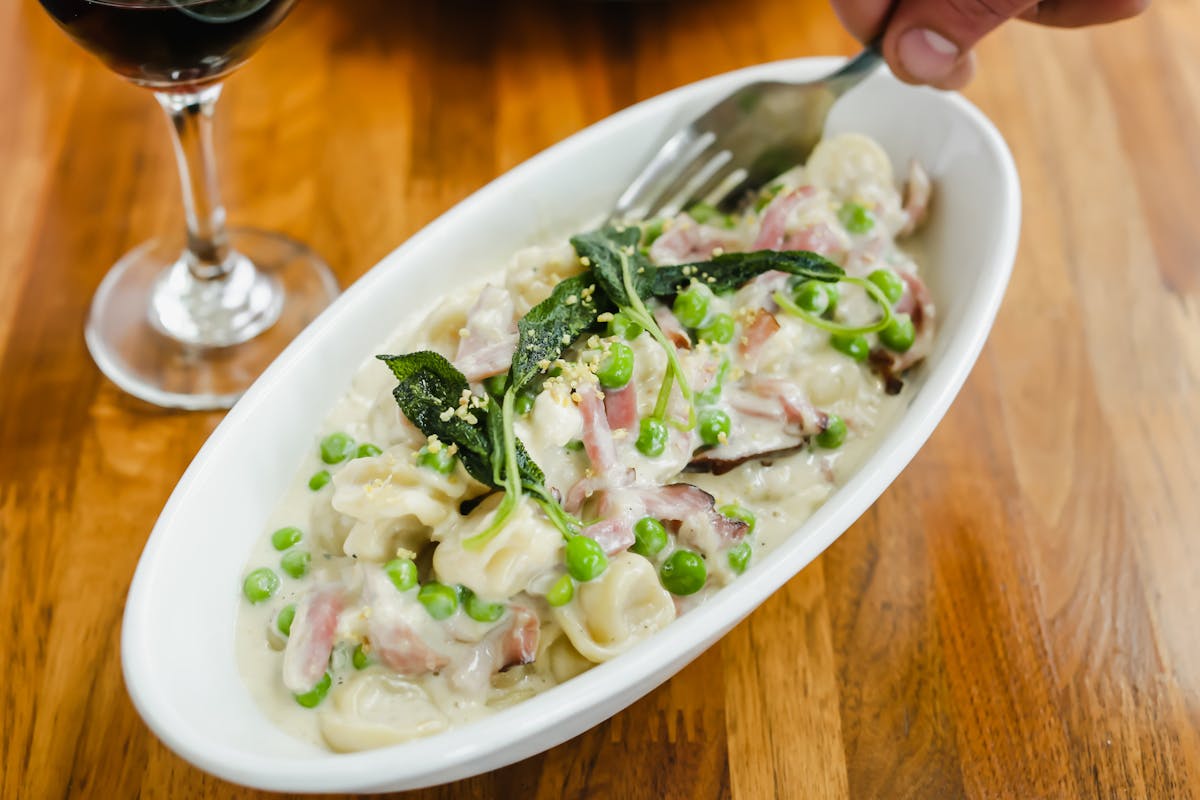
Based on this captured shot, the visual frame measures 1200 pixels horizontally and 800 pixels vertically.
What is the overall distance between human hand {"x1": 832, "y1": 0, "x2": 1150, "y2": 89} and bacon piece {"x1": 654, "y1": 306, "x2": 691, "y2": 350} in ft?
2.79

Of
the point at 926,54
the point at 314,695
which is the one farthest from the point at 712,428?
the point at 926,54

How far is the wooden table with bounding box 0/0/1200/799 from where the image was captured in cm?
218

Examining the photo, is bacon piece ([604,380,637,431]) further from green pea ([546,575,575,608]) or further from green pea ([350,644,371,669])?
green pea ([350,644,371,669])

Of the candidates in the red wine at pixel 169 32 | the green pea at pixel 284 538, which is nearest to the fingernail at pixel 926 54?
the red wine at pixel 169 32

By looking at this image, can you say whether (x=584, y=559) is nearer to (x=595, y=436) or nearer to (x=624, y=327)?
(x=595, y=436)

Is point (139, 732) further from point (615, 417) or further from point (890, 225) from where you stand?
point (890, 225)

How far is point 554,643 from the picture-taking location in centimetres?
202

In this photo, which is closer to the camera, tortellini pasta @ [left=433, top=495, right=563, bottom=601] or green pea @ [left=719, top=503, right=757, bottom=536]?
tortellini pasta @ [left=433, top=495, right=563, bottom=601]

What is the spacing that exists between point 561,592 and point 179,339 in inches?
54.8

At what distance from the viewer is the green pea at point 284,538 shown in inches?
83.2

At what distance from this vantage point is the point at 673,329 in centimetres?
229

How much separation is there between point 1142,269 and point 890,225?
2.98ft

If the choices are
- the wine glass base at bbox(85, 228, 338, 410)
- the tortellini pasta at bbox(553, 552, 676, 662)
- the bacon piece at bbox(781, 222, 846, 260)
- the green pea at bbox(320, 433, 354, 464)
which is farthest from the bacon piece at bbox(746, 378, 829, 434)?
the wine glass base at bbox(85, 228, 338, 410)

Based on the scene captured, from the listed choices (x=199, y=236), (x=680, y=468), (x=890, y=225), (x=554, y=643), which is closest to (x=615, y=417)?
(x=680, y=468)
